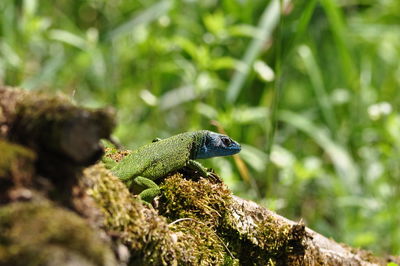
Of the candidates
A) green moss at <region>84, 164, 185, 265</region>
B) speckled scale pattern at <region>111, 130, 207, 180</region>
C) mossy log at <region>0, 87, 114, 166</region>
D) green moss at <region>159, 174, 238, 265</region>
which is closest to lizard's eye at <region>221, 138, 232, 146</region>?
speckled scale pattern at <region>111, 130, 207, 180</region>

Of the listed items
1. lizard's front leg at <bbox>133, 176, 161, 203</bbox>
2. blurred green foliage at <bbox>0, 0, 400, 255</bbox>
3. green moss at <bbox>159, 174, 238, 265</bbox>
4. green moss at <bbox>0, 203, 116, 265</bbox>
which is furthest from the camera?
blurred green foliage at <bbox>0, 0, 400, 255</bbox>

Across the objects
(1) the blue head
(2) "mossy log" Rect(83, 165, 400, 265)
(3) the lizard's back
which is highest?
(1) the blue head

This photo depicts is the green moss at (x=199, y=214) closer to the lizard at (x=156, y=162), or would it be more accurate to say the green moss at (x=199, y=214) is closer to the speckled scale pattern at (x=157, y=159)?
the lizard at (x=156, y=162)

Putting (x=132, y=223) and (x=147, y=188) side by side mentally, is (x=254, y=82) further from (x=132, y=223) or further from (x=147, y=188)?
(x=132, y=223)

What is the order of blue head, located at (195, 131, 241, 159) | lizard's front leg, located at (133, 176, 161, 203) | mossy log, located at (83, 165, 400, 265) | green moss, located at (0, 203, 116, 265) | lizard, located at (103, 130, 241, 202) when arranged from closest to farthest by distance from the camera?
green moss, located at (0, 203, 116, 265)
mossy log, located at (83, 165, 400, 265)
lizard's front leg, located at (133, 176, 161, 203)
lizard, located at (103, 130, 241, 202)
blue head, located at (195, 131, 241, 159)

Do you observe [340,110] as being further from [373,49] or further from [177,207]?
[177,207]

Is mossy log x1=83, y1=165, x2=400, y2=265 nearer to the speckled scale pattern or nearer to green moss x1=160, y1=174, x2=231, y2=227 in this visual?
green moss x1=160, y1=174, x2=231, y2=227

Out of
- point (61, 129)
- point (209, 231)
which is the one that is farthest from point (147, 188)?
point (61, 129)
